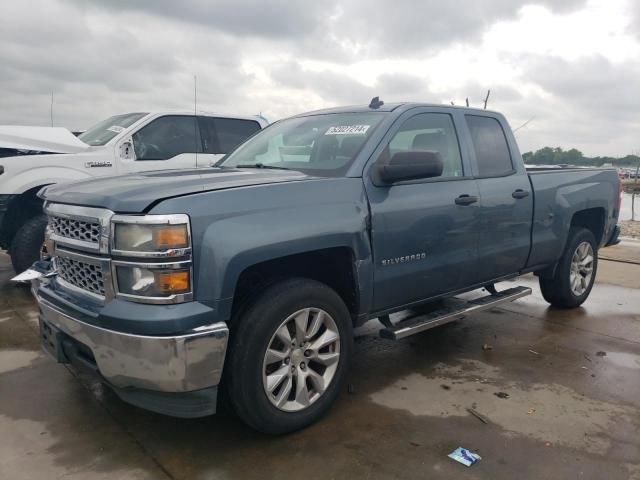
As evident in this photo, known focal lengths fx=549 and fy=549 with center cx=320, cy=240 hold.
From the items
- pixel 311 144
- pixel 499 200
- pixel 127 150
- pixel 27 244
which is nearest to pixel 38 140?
pixel 127 150

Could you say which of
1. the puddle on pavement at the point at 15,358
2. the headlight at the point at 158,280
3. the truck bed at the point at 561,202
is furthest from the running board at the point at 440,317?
the puddle on pavement at the point at 15,358

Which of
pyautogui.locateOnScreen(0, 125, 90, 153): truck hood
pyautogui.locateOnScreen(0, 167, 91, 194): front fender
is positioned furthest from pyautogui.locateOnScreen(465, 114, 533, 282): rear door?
pyautogui.locateOnScreen(0, 125, 90, 153): truck hood

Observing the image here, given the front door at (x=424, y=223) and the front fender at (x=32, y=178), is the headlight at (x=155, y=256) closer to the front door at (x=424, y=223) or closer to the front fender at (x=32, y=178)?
the front door at (x=424, y=223)

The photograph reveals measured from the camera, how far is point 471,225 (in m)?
3.92

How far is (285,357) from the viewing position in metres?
2.90

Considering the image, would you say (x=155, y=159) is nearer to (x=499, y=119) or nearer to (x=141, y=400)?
(x=499, y=119)

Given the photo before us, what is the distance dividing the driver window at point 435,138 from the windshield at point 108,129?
4.28 metres

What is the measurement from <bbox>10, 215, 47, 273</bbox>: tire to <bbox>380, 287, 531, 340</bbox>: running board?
3.93 metres

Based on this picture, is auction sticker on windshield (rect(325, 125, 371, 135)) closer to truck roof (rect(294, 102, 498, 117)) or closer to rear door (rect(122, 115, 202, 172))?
truck roof (rect(294, 102, 498, 117))

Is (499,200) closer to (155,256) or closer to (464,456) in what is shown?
(464,456)

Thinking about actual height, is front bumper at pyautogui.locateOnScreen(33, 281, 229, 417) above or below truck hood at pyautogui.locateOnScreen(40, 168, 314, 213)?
below

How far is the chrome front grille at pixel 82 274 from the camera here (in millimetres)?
2689

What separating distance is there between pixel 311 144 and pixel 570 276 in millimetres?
3130

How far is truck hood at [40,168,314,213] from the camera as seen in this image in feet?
8.45
